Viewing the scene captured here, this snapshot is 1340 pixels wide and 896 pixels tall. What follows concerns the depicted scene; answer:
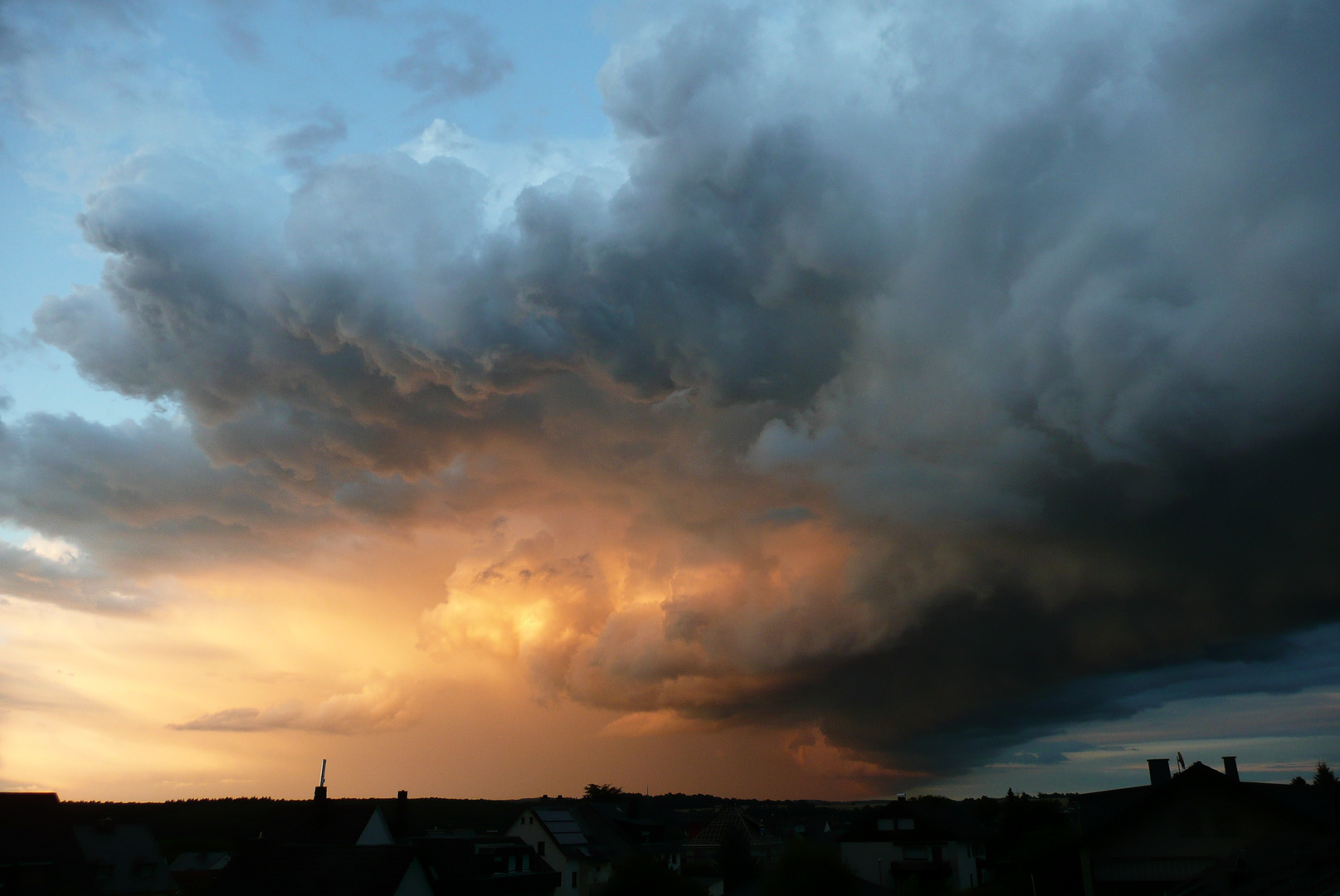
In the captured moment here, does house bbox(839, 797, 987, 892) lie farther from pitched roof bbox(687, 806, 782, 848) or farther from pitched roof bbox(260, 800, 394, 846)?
pitched roof bbox(260, 800, 394, 846)

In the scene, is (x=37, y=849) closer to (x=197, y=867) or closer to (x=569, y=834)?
(x=569, y=834)

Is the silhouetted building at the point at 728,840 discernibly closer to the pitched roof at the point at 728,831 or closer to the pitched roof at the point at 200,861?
the pitched roof at the point at 728,831

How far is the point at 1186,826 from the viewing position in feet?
137

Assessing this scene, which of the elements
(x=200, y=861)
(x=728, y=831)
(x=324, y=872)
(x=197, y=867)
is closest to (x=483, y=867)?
(x=324, y=872)

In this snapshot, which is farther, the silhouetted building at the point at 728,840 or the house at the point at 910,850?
the silhouetted building at the point at 728,840

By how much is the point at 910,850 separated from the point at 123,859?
79799 mm

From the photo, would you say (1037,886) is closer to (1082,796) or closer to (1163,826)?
(1082,796)

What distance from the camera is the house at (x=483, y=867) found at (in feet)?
194

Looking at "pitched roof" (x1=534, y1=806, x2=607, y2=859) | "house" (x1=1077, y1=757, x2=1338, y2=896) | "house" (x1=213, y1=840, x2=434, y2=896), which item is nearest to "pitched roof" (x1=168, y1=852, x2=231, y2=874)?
"pitched roof" (x1=534, y1=806, x2=607, y2=859)

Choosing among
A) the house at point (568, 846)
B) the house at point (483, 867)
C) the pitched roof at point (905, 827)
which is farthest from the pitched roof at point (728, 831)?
the house at point (483, 867)

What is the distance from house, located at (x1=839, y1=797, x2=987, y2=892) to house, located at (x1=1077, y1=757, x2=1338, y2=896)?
1686 inches

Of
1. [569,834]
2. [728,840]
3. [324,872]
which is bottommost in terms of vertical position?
[728,840]

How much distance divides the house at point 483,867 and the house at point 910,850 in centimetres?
3175

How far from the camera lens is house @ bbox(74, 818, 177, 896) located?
83812 millimetres
